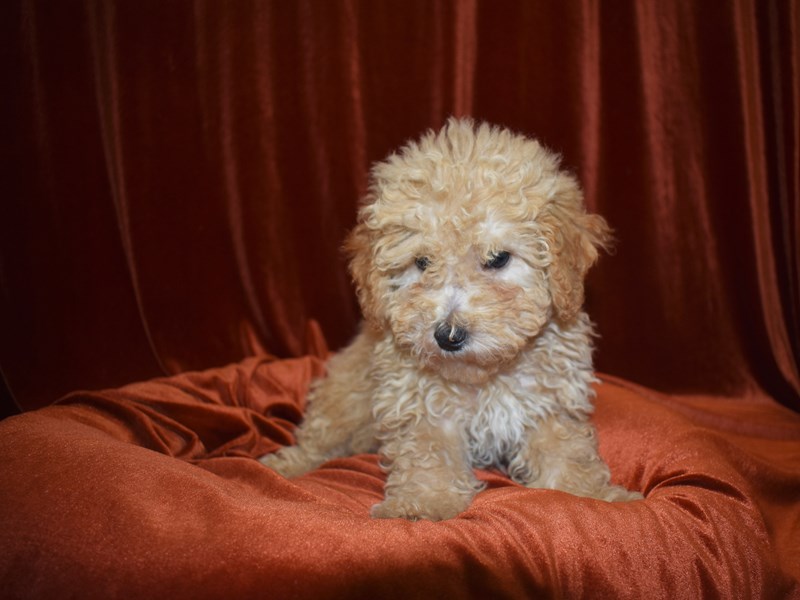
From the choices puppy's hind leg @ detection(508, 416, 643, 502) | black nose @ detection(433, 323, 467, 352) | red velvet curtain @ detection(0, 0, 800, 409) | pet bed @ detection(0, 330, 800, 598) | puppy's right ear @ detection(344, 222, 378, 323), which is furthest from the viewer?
red velvet curtain @ detection(0, 0, 800, 409)

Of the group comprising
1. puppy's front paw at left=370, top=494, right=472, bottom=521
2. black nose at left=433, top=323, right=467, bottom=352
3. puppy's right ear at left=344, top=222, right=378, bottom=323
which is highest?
puppy's right ear at left=344, top=222, right=378, bottom=323

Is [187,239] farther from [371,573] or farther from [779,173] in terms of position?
[779,173]

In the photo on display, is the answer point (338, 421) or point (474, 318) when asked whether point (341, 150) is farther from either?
point (474, 318)

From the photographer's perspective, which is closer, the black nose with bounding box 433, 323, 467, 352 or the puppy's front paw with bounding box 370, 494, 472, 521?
the black nose with bounding box 433, 323, 467, 352

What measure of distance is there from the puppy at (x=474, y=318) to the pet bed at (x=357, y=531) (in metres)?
0.25

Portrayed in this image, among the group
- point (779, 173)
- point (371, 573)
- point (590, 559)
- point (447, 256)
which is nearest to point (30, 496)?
point (371, 573)

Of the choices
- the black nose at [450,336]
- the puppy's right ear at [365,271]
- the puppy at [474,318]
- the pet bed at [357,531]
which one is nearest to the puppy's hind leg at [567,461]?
the puppy at [474,318]

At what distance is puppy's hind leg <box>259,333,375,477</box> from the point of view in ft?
12.0

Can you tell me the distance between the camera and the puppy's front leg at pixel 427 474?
2873mm

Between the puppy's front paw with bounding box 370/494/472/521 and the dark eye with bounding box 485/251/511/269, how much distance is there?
96 cm

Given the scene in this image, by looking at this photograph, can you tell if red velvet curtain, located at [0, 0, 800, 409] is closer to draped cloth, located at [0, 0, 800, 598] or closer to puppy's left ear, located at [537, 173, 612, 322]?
draped cloth, located at [0, 0, 800, 598]

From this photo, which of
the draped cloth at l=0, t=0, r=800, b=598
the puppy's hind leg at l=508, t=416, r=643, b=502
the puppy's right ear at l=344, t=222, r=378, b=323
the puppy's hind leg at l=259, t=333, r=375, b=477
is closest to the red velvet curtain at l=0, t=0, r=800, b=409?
the draped cloth at l=0, t=0, r=800, b=598

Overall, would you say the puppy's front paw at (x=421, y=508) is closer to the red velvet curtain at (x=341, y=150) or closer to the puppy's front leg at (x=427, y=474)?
the puppy's front leg at (x=427, y=474)

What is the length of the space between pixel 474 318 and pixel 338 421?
1234 millimetres
